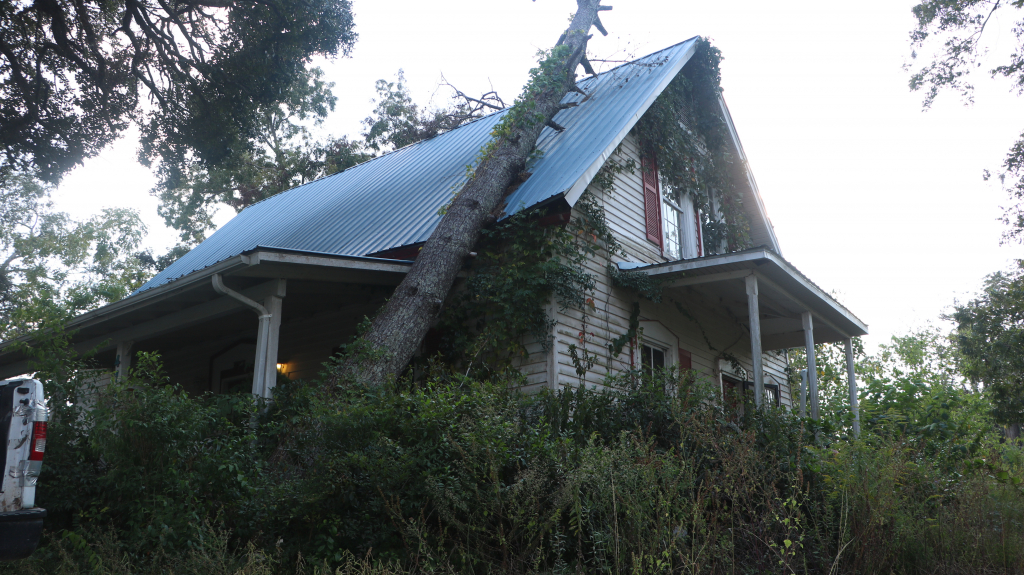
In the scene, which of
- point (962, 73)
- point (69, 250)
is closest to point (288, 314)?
point (962, 73)

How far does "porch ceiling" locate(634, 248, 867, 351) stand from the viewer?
955 cm

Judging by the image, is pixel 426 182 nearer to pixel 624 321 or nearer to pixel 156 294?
pixel 624 321

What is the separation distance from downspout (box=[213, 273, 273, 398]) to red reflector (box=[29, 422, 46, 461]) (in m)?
3.63

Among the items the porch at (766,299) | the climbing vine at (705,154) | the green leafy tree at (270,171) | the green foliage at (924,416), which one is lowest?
the green foliage at (924,416)

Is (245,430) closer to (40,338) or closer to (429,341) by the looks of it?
(40,338)

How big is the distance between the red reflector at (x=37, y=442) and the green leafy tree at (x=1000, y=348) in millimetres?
19803

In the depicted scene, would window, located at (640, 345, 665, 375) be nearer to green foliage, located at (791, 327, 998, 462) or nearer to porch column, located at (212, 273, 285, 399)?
green foliage, located at (791, 327, 998, 462)

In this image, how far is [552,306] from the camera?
30.8 ft

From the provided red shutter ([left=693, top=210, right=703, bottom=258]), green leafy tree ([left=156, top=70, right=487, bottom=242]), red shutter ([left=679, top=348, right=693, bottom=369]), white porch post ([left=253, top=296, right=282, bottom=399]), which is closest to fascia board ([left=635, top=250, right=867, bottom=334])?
red shutter ([left=679, top=348, right=693, bottom=369])

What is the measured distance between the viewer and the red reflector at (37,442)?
4.19m

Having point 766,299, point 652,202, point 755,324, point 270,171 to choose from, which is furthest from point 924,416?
point 270,171

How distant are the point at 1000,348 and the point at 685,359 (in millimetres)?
10708

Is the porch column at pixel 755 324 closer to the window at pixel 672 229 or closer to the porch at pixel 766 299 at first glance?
the porch at pixel 766 299

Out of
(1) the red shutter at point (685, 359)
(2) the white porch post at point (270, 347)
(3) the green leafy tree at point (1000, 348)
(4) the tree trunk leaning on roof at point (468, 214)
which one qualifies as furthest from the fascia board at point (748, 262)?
(3) the green leafy tree at point (1000, 348)
